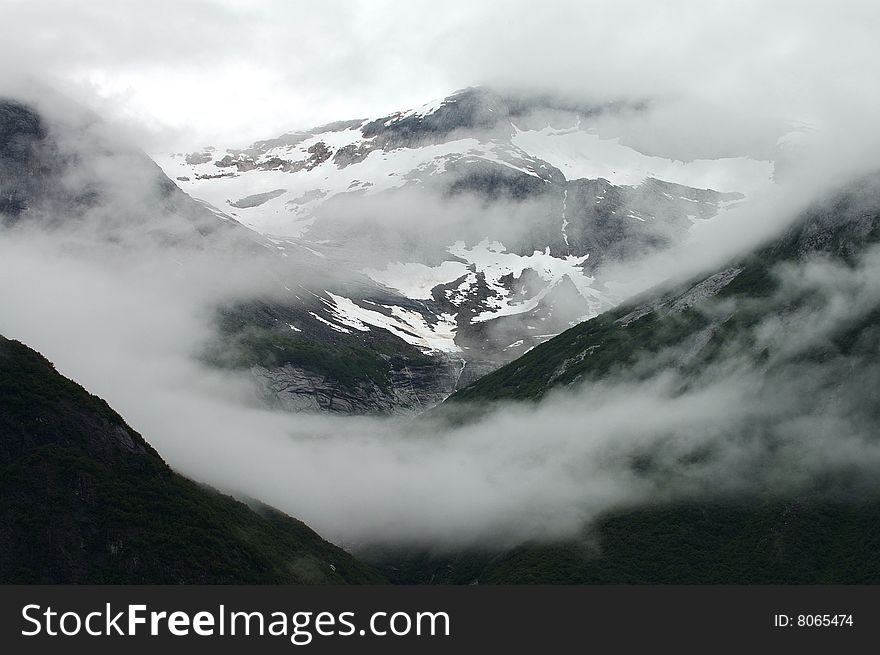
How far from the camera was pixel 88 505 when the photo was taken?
162625 mm

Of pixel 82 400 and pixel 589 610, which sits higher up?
pixel 82 400

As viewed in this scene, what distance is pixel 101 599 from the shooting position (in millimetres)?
117250

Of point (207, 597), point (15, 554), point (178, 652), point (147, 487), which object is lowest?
point (178, 652)

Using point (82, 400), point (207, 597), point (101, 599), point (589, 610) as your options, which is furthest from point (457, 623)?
point (82, 400)

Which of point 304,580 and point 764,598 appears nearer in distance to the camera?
point 764,598

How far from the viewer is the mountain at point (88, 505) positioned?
6073 inches

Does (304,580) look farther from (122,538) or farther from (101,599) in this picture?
(101,599)

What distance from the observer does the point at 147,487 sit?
579 ft

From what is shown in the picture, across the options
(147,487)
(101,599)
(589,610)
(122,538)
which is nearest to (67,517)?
(122,538)

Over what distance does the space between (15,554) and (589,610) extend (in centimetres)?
8042

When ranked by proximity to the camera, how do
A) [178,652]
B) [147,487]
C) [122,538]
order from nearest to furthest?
1. [178,652]
2. [122,538]
3. [147,487]

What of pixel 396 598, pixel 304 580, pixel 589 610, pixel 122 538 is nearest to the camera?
pixel 396 598

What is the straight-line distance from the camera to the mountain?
15425 centimetres

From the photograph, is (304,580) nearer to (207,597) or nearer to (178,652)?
(207,597)
